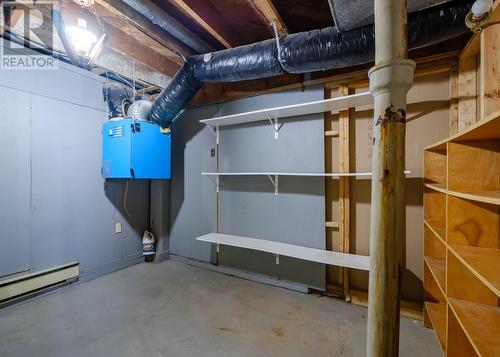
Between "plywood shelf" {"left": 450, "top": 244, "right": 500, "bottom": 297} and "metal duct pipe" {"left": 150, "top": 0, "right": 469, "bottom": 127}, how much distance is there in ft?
4.33

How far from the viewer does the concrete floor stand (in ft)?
5.30

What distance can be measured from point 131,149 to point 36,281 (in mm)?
1529

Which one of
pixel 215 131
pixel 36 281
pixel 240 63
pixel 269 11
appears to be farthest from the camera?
pixel 215 131

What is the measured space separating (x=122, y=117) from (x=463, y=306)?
10.9ft

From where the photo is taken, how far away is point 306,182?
238cm

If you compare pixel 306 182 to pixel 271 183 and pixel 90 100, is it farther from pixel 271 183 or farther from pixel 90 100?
pixel 90 100

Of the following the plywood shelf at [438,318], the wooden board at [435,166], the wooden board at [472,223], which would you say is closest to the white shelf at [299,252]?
the plywood shelf at [438,318]

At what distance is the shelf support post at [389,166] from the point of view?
0.67 meters

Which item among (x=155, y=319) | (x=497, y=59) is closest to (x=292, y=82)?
(x=497, y=59)

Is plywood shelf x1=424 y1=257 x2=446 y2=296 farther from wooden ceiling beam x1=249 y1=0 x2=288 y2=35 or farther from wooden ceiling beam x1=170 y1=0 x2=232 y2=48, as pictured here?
wooden ceiling beam x1=170 y1=0 x2=232 y2=48

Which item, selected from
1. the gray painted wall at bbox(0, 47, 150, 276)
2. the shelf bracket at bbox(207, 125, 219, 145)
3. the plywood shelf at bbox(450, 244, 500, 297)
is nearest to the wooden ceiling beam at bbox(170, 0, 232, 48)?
the shelf bracket at bbox(207, 125, 219, 145)

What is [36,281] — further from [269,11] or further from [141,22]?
[269,11]

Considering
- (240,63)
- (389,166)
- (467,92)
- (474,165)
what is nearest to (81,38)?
(240,63)

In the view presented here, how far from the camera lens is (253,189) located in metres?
2.68
